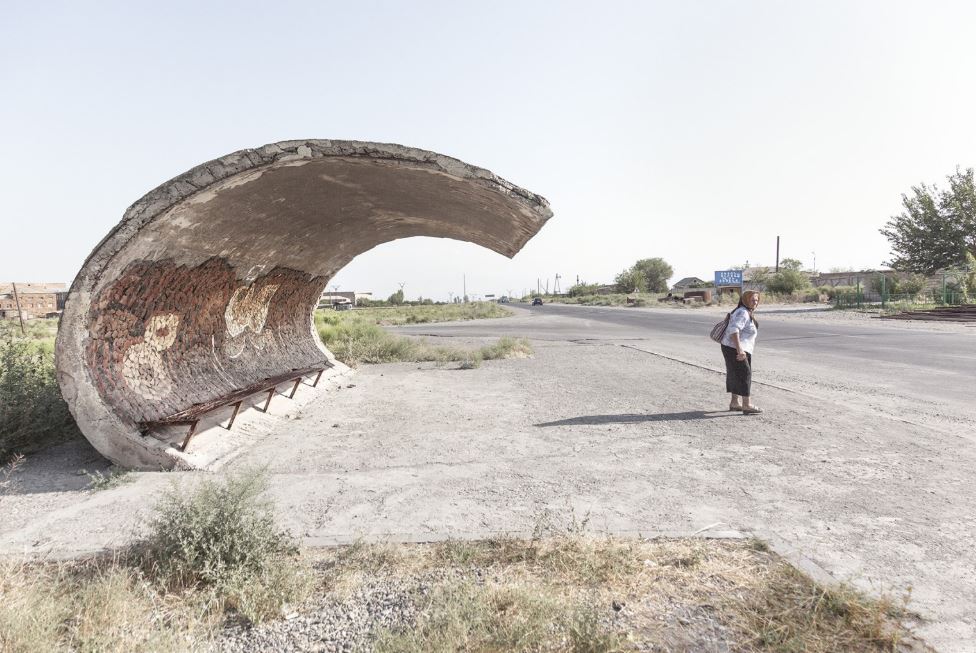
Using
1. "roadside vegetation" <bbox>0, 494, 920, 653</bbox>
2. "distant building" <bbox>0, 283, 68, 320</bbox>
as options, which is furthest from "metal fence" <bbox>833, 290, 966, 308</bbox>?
"distant building" <bbox>0, 283, 68, 320</bbox>

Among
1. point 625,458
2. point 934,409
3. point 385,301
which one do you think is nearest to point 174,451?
point 625,458

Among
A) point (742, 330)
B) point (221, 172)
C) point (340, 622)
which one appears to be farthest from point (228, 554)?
point (742, 330)

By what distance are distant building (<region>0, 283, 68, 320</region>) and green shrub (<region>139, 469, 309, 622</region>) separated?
6342 centimetres

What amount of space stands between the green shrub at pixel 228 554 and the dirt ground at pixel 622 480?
47 cm

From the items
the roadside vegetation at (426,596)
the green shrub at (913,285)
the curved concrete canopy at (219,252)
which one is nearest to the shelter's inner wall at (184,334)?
the curved concrete canopy at (219,252)

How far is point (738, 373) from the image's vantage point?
7586mm

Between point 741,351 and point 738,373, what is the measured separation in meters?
0.33

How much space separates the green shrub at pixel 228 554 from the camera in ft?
9.83

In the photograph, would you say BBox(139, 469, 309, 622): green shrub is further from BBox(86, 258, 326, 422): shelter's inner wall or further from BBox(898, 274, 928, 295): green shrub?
BBox(898, 274, 928, 295): green shrub

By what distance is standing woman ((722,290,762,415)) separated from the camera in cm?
754

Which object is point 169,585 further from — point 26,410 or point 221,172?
point 26,410

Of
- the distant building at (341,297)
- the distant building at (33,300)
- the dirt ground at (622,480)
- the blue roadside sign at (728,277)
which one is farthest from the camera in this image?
the distant building at (341,297)

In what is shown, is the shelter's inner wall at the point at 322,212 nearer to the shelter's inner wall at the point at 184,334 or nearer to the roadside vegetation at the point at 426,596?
the shelter's inner wall at the point at 184,334

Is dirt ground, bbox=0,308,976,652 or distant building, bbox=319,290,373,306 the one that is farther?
distant building, bbox=319,290,373,306
